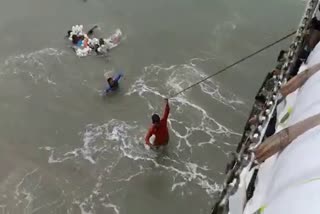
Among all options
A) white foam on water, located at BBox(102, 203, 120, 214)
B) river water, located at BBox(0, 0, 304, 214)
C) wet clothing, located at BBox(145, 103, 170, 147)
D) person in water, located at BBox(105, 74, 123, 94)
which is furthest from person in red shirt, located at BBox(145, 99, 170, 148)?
person in water, located at BBox(105, 74, 123, 94)

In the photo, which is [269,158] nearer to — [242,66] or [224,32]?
[242,66]

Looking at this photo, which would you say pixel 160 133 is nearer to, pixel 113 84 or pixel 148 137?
pixel 148 137

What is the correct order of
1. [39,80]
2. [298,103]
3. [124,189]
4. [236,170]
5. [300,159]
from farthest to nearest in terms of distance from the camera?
[39,80]
[124,189]
[298,103]
[236,170]
[300,159]

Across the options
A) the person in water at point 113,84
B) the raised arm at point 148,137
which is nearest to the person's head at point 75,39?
the person in water at point 113,84

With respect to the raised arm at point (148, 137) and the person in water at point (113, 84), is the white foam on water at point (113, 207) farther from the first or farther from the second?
the person in water at point (113, 84)

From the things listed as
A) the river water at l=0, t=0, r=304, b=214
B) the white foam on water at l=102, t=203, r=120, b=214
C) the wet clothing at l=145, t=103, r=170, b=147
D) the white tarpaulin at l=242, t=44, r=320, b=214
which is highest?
the white tarpaulin at l=242, t=44, r=320, b=214

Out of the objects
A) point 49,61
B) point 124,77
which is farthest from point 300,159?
point 49,61

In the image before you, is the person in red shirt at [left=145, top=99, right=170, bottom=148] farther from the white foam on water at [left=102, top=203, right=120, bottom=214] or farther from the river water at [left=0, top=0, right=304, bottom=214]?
the white foam on water at [left=102, top=203, right=120, bottom=214]
